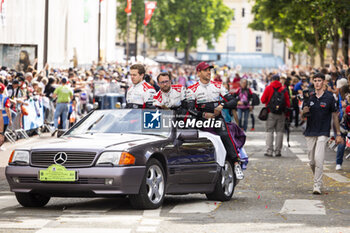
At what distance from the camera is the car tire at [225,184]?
1175cm

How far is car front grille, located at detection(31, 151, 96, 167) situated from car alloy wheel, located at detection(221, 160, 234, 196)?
2.45m

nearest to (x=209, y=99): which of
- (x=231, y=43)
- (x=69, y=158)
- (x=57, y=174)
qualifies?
(x=69, y=158)

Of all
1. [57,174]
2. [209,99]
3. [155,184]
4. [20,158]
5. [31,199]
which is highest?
[209,99]

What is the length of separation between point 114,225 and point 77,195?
3.85 feet

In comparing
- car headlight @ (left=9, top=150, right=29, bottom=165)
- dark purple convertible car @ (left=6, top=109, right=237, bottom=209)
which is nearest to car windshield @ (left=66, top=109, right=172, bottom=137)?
dark purple convertible car @ (left=6, top=109, right=237, bottom=209)

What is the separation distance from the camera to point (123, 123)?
1118 centimetres

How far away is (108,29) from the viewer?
70.1 meters

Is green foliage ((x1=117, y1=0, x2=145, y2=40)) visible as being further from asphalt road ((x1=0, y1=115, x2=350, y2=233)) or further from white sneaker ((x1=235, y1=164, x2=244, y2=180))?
white sneaker ((x1=235, y1=164, x2=244, y2=180))

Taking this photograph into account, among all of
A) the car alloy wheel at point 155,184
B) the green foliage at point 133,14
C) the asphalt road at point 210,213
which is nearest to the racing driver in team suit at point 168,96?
the asphalt road at point 210,213

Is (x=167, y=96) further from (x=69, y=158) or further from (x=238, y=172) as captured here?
(x=69, y=158)

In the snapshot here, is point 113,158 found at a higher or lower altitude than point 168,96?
lower

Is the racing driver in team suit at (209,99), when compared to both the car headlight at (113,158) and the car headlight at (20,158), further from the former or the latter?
the car headlight at (20,158)

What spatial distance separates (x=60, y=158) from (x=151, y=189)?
1109 mm

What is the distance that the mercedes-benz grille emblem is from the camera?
10.1m
